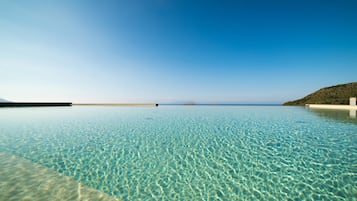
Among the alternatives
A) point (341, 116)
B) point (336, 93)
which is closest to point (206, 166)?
point (341, 116)

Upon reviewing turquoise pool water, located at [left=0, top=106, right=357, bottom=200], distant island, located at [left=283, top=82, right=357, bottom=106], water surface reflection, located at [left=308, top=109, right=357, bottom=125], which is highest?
distant island, located at [left=283, top=82, right=357, bottom=106]

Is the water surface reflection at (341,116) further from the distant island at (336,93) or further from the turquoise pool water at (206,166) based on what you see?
the distant island at (336,93)

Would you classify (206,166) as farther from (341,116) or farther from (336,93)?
(336,93)

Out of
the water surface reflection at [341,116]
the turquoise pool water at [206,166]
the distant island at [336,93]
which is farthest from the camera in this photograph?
the distant island at [336,93]

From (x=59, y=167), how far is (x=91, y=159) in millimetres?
662

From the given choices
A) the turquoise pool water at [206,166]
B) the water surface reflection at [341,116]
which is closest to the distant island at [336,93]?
the water surface reflection at [341,116]

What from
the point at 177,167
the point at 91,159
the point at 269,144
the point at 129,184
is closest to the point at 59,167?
the point at 91,159

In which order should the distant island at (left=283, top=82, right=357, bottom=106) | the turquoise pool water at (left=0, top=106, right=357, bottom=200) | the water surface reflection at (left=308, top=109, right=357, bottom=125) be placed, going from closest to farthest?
the turquoise pool water at (left=0, top=106, right=357, bottom=200) → the water surface reflection at (left=308, top=109, right=357, bottom=125) → the distant island at (left=283, top=82, right=357, bottom=106)

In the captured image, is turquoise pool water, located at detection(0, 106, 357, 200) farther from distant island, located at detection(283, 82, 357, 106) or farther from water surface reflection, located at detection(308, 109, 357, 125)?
distant island, located at detection(283, 82, 357, 106)

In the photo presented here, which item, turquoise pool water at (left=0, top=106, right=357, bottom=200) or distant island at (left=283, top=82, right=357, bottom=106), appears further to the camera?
distant island at (left=283, top=82, right=357, bottom=106)

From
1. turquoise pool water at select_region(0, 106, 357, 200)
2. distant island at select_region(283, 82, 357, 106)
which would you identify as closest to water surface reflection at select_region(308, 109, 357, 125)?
turquoise pool water at select_region(0, 106, 357, 200)

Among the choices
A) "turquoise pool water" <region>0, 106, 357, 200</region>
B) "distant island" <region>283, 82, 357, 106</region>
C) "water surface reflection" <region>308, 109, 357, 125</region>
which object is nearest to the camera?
"turquoise pool water" <region>0, 106, 357, 200</region>

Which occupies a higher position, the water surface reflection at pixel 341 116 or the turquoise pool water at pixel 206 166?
the water surface reflection at pixel 341 116

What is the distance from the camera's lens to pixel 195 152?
442 cm
